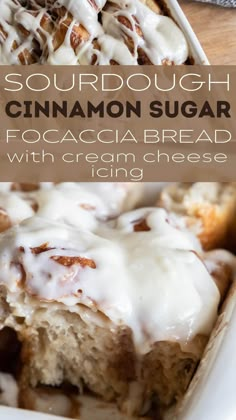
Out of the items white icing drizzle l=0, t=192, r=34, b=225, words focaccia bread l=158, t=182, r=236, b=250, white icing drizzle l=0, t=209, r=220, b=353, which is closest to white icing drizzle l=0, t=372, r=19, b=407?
white icing drizzle l=0, t=209, r=220, b=353

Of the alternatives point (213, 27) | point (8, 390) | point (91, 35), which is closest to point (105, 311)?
point (8, 390)

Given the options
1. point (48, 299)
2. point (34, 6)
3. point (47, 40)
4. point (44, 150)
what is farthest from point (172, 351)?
point (34, 6)

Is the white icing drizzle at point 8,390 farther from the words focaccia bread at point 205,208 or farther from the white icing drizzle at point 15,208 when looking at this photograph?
the words focaccia bread at point 205,208

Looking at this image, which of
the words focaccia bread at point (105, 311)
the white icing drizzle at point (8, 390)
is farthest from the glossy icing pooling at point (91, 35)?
the white icing drizzle at point (8, 390)

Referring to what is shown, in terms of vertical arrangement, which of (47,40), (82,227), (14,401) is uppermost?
(47,40)

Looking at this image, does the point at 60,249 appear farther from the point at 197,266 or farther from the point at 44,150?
the point at 44,150

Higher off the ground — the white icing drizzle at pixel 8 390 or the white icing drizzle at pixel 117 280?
the white icing drizzle at pixel 117 280
